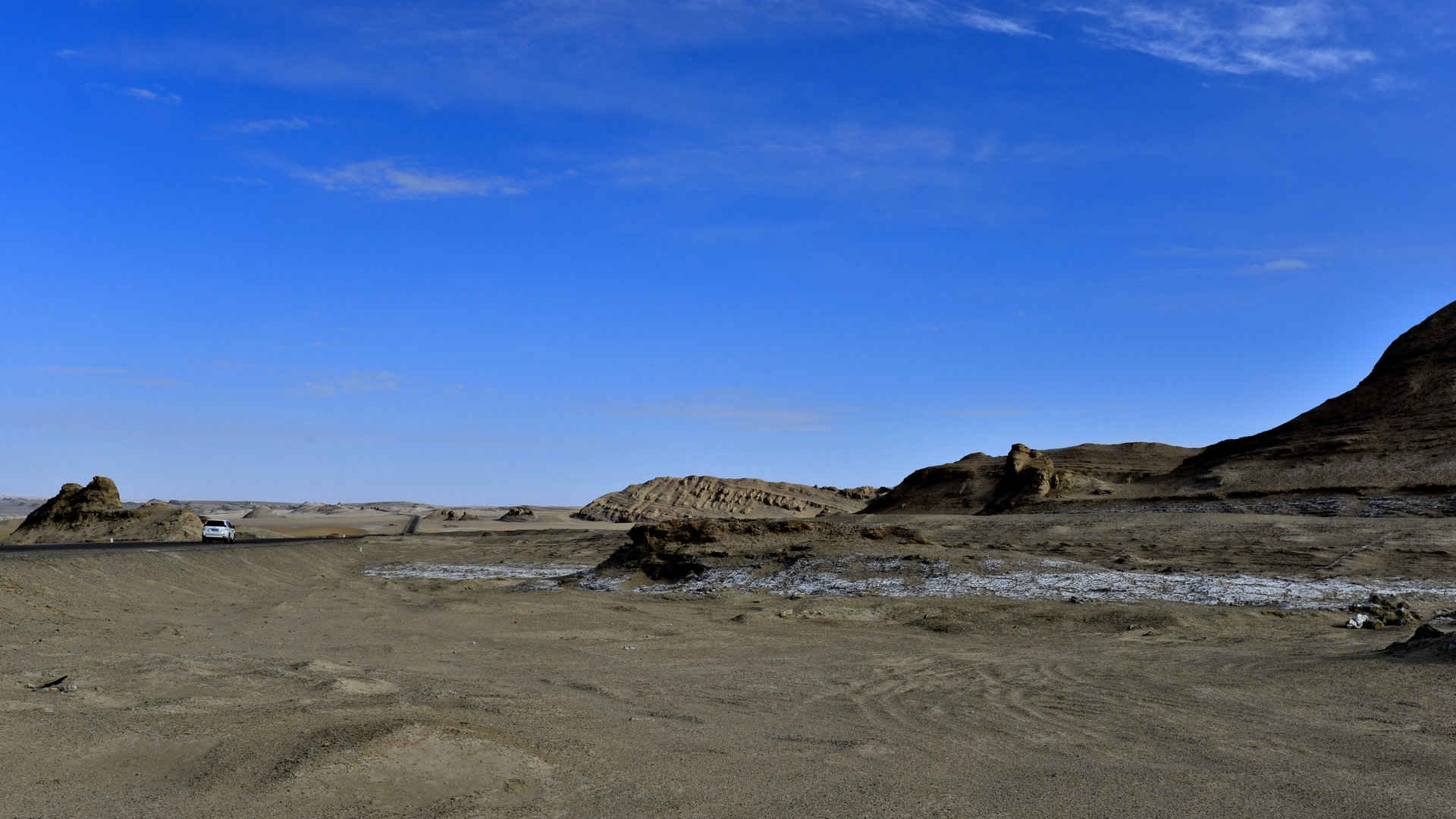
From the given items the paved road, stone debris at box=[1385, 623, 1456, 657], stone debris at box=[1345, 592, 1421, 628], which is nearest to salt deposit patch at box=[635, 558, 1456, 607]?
stone debris at box=[1345, 592, 1421, 628]

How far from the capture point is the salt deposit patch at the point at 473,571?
32.5 metres

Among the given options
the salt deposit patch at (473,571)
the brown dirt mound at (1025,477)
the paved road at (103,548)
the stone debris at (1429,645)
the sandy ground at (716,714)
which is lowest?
the sandy ground at (716,714)

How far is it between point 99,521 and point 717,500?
50318 millimetres

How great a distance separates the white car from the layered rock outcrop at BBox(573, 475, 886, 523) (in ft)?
121

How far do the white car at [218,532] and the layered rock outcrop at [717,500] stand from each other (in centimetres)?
3678

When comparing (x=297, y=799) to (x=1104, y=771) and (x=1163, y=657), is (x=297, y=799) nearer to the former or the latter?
(x=1104, y=771)

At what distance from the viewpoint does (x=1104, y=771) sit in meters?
7.75

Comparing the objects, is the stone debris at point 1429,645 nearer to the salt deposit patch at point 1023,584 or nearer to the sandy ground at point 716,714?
the sandy ground at point 716,714

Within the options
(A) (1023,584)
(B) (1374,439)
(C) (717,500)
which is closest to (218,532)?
(A) (1023,584)

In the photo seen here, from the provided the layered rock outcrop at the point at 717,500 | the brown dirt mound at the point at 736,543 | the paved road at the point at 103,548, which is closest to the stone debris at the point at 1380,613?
the brown dirt mound at the point at 736,543

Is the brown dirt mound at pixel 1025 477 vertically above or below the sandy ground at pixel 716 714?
above

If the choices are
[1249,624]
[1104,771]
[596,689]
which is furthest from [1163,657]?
[596,689]

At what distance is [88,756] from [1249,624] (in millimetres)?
16226

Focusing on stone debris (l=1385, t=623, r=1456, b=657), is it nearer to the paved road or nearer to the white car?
the paved road
